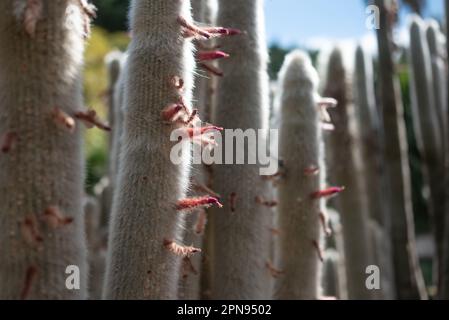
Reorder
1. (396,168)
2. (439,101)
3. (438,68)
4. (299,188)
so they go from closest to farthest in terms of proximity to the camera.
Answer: (299,188) → (396,168) → (439,101) → (438,68)

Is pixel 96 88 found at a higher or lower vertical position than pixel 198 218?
higher

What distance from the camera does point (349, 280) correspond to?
7309 mm

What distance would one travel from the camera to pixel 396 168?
6.52 meters

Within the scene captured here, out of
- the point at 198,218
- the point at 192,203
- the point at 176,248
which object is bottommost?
the point at 176,248

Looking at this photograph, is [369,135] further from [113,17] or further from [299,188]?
[113,17]

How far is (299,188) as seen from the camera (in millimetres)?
5059

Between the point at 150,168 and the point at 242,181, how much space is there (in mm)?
1363

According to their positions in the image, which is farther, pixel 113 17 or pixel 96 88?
pixel 113 17

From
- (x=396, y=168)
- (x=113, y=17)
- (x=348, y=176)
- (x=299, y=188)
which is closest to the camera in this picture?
(x=299, y=188)

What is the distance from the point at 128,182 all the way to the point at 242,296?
1470mm

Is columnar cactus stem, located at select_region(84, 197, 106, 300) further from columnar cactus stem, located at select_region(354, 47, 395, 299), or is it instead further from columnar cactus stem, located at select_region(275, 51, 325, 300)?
columnar cactus stem, located at select_region(354, 47, 395, 299)

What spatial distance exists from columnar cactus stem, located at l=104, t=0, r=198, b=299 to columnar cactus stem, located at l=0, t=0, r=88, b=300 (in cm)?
35

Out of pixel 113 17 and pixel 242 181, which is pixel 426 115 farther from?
pixel 113 17

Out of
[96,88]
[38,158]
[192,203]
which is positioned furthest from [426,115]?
[96,88]
